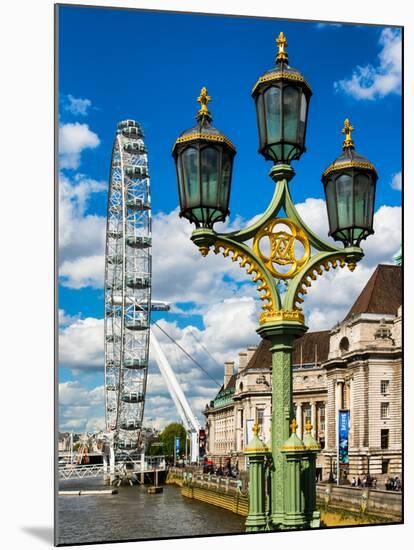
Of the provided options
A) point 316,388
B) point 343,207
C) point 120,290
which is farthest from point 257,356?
point 343,207

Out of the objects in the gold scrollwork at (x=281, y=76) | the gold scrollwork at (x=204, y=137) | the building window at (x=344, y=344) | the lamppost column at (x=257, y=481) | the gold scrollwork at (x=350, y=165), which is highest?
the gold scrollwork at (x=281, y=76)

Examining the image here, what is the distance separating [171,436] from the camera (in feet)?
46.3

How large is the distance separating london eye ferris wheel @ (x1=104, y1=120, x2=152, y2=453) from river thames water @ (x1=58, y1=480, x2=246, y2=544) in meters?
1.48

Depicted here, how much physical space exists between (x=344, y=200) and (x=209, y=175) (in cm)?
96

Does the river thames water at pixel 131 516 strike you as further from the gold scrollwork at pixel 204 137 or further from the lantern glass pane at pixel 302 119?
the lantern glass pane at pixel 302 119

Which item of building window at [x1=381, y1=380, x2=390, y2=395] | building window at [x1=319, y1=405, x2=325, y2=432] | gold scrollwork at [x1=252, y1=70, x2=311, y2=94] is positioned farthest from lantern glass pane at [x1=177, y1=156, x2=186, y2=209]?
building window at [x1=381, y1=380, x2=390, y2=395]

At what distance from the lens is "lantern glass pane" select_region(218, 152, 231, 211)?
4789 millimetres

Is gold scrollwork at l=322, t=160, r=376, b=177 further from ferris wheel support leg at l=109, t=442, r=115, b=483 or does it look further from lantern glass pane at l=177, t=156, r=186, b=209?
ferris wheel support leg at l=109, t=442, r=115, b=483

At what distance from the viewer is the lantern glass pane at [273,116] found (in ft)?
17.0

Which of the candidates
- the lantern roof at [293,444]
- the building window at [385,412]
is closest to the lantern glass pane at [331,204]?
the lantern roof at [293,444]

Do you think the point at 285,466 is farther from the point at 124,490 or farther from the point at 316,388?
the point at 316,388

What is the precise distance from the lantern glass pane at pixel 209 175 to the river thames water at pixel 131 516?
3.56m

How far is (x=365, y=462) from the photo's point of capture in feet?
60.4

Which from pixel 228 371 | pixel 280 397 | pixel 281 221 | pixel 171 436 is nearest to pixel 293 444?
pixel 280 397
